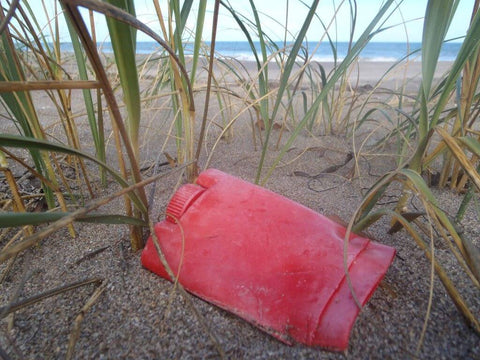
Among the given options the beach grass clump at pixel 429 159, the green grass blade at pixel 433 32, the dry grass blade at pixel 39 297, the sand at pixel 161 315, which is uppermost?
the green grass blade at pixel 433 32

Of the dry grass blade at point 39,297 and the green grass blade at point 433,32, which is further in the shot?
the green grass blade at point 433,32

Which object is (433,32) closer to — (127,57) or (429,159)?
(429,159)

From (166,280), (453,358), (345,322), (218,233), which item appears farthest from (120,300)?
(453,358)

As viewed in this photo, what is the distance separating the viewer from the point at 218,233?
0.58 metres

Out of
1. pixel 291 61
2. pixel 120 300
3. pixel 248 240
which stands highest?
pixel 291 61

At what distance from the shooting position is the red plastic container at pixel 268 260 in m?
0.49

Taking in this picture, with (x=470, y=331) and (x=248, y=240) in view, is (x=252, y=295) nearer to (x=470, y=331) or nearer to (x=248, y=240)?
(x=248, y=240)

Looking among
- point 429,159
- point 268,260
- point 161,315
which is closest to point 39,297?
point 161,315

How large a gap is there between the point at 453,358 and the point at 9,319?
640 millimetres

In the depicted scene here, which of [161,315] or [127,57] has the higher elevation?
[127,57]

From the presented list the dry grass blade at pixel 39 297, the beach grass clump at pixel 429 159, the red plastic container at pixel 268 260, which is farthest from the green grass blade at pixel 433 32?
the dry grass blade at pixel 39 297

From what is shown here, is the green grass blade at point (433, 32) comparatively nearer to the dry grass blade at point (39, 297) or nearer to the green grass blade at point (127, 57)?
the green grass blade at point (127, 57)

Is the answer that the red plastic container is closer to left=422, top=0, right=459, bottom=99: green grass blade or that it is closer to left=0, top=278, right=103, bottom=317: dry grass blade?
left=0, top=278, right=103, bottom=317: dry grass blade

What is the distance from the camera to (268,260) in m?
0.55
